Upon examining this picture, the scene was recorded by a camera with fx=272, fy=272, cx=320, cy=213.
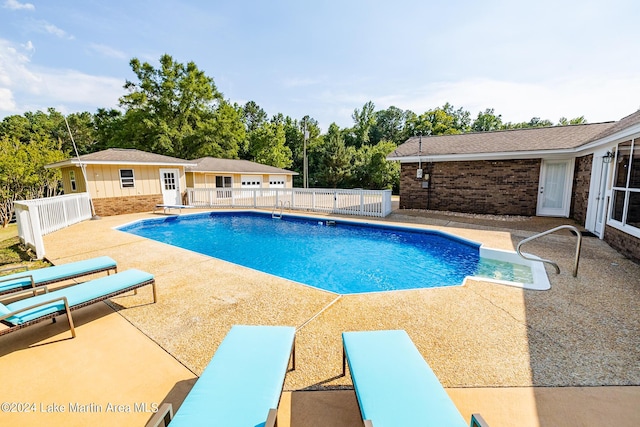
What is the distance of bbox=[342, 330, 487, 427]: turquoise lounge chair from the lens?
1.70m

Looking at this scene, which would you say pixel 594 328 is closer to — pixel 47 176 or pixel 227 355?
pixel 227 355

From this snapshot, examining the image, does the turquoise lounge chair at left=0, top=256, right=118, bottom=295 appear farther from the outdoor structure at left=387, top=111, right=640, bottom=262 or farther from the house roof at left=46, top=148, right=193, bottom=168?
the outdoor structure at left=387, top=111, right=640, bottom=262

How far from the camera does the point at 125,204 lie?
13742mm

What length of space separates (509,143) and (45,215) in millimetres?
18184

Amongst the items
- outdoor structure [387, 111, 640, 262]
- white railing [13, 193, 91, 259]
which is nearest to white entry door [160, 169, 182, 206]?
Result: white railing [13, 193, 91, 259]

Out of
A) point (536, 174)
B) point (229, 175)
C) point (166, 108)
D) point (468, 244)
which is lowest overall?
point (468, 244)

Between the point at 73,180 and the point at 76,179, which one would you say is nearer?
the point at 76,179

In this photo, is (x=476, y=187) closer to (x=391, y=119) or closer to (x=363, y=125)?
(x=363, y=125)

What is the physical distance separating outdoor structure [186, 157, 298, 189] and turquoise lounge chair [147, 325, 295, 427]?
638 inches

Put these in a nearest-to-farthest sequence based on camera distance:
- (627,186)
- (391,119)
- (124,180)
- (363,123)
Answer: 1. (627,186)
2. (124,180)
3. (363,123)
4. (391,119)

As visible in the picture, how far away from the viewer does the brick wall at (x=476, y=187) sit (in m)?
11.8

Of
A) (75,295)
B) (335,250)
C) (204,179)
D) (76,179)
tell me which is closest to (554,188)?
(335,250)

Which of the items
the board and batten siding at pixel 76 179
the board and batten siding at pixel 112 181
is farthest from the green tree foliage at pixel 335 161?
the board and batten siding at pixel 76 179

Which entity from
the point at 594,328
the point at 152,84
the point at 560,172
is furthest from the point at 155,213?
the point at 152,84
